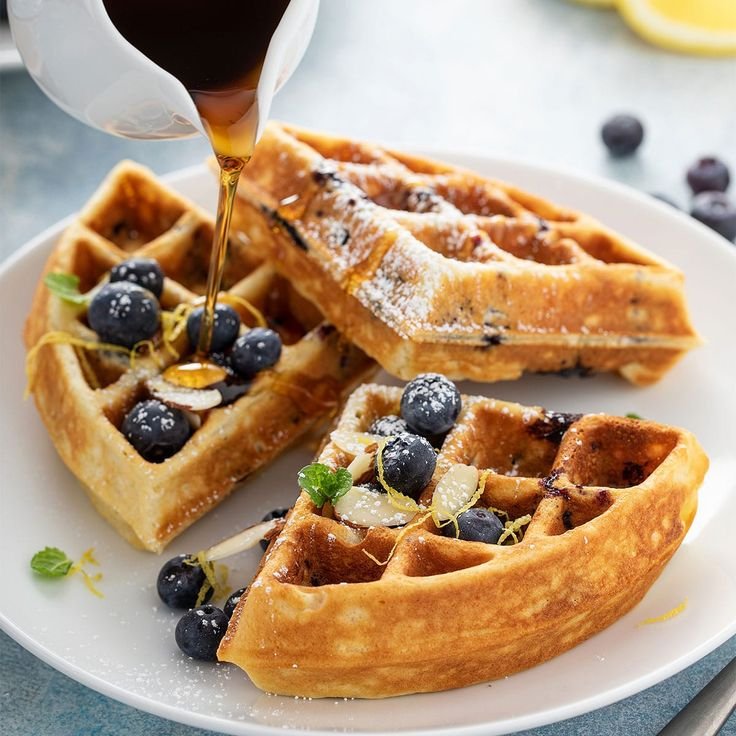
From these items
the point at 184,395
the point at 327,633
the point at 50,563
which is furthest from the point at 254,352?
the point at 327,633

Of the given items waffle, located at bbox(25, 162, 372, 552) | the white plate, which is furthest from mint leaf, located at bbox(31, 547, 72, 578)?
waffle, located at bbox(25, 162, 372, 552)

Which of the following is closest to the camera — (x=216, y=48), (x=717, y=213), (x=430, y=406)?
(x=216, y=48)

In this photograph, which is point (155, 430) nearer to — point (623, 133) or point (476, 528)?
point (476, 528)

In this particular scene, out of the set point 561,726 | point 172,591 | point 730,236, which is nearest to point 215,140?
point 172,591

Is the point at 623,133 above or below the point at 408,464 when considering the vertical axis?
below

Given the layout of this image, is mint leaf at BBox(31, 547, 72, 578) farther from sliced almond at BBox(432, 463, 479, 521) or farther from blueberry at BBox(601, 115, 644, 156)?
blueberry at BBox(601, 115, 644, 156)

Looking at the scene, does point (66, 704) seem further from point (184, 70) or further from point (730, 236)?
point (730, 236)
